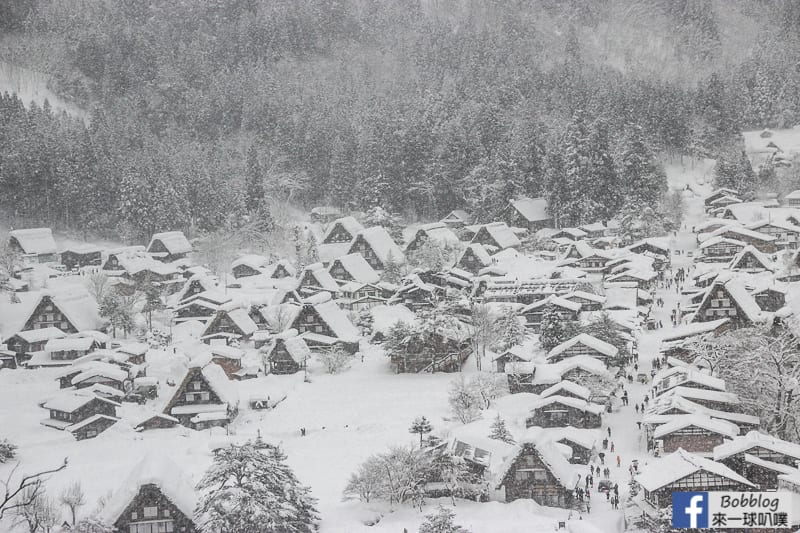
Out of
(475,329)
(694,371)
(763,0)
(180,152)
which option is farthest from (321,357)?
(763,0)

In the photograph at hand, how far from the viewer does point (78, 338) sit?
145ft

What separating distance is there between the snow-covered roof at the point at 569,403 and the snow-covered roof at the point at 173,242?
121 ft

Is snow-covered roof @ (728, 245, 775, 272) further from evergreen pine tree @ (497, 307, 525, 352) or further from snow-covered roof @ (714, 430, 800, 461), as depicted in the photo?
snow-covered roof @ (714, 430, 800, 461)

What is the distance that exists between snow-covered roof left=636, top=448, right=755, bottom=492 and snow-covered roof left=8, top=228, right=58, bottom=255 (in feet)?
162

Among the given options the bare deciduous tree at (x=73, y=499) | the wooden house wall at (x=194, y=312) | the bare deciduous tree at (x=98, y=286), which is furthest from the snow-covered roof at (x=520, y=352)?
the bare deciduous tree at (x=98, y=286)

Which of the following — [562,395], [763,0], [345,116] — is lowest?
[562,395]

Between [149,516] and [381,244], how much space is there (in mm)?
38767

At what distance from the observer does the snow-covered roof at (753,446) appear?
87.2 feet

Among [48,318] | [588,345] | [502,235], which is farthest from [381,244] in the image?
[588,345]

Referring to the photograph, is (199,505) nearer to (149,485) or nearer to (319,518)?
(149,485)

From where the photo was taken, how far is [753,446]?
87.4 feet

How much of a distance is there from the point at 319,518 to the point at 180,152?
199ft

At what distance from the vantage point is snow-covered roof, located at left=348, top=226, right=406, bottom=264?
60.1 m

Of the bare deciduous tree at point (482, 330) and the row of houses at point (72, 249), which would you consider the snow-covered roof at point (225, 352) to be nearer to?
the bare deciduous tree at point (482, 330)
